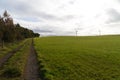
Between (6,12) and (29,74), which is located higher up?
(6,12)

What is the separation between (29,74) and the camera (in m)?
21.8

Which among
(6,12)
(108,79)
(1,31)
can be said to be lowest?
(108,79)

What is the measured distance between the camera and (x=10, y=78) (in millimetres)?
20062

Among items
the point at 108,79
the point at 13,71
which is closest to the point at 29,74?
the point at 13,71

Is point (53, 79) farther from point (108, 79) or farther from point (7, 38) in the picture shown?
point (7, 38)

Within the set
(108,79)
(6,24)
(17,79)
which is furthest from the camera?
(6,24)

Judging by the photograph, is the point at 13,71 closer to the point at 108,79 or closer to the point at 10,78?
the point at 10,78

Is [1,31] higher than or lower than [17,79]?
higher

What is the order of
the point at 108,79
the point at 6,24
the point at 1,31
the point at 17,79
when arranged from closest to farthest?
the point at 17,79
the point at 108,79
the point at 1,31
the point at 6,24

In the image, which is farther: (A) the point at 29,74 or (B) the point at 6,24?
(B) the point at 6,24

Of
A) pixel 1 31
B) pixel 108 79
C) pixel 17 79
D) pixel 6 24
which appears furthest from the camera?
pixel 6 24

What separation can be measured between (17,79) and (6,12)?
59002 mm

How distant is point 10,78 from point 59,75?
4.78 m

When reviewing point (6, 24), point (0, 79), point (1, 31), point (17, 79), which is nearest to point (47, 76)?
point (17, 79)
